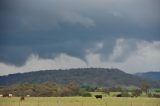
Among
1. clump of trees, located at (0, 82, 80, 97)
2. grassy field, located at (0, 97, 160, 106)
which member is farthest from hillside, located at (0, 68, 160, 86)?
grassy field, located at (0, 97, 160, 106)

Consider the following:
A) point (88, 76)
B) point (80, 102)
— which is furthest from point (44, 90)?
point (88, 76)

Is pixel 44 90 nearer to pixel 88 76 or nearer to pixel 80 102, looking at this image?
pixel 80 102

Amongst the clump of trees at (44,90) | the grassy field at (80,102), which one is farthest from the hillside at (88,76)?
the grassy field at (80,102)

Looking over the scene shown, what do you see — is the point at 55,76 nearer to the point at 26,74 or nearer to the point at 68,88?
the point at 26,74

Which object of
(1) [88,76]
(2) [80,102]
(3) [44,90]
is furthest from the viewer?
(1) [88,76]

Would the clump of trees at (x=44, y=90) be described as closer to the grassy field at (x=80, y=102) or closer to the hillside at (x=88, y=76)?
the grassy field at (x=80, y=102)

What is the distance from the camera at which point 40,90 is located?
8294cm

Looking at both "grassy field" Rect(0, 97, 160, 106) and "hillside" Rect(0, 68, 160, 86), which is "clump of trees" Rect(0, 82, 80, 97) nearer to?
"grassy field" Rect(0, 97, 160, 106)

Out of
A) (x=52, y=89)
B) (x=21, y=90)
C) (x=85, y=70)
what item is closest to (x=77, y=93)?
(x=52, y=89)

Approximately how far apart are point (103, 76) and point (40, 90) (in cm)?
9248

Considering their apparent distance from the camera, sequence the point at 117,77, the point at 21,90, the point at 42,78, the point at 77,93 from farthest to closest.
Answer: the point at 117,77
the point at 42,78
the point at 21,90
the point at 77,93

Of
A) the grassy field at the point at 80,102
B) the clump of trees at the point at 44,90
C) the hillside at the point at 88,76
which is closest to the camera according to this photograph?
the grassy field at the point at 80,102

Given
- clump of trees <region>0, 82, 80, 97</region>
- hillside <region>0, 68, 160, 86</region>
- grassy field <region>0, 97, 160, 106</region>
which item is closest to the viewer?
grassy field <region>0, 97, 160, 106</region>

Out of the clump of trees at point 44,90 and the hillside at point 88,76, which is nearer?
the clump of trees at point 44,90
